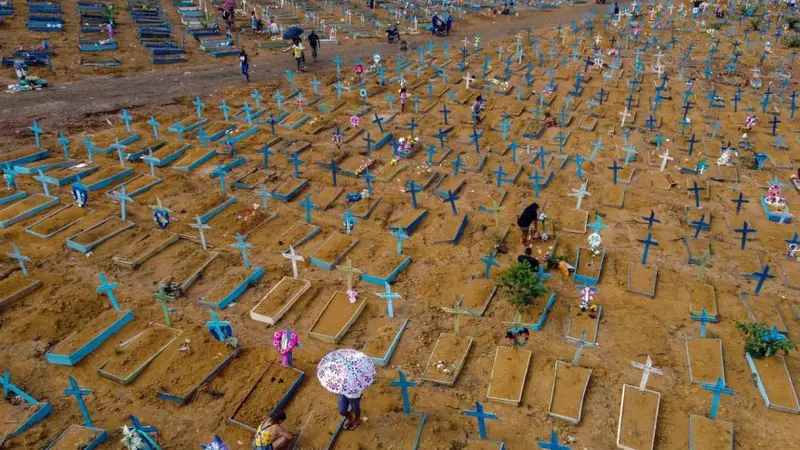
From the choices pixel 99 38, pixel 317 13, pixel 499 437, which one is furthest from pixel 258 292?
pixel 317 13

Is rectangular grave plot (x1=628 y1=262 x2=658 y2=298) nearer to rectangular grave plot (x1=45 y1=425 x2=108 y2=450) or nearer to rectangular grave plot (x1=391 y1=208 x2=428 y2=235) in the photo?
rectangular grave plot (x1=391 y1=208 x2=428 y2=235)

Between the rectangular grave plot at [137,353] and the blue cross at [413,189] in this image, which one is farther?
the blue cross at [413,189]

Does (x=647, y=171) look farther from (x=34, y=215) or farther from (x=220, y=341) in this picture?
(x=34, y=215)

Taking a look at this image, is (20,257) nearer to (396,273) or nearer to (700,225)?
(396,273)

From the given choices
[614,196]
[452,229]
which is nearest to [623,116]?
[614,196]

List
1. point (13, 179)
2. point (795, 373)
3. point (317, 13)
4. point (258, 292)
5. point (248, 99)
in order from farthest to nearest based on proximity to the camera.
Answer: point (317, 13) → point (248, 99) → point (13, 179) → point (258, 292) → point (795, 373)

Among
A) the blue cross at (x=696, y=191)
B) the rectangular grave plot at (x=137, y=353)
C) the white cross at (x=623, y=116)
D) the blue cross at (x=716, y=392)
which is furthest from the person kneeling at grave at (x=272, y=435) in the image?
the white cross at (x=623, y=116)

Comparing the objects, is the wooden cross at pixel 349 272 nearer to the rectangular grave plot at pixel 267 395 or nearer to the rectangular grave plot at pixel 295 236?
the rectangular grave plot at pixel 295 236
